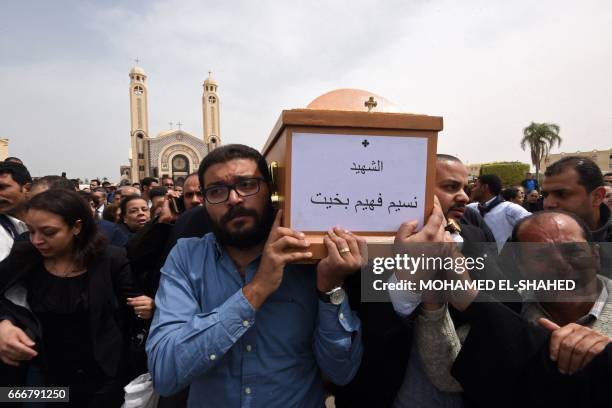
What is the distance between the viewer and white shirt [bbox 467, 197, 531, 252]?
392 centimetres

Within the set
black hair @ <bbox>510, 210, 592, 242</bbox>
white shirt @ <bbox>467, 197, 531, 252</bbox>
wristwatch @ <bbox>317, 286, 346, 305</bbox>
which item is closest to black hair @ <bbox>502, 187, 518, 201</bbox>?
white shirt @ <bbox>467, 197, 531, 252</bbox>

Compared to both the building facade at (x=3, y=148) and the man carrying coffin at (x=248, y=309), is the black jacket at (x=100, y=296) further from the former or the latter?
the building facade at (x=3, y=148)

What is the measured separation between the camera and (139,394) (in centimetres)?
195

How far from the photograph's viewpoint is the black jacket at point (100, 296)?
1.87 meters

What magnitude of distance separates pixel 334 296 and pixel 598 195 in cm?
251

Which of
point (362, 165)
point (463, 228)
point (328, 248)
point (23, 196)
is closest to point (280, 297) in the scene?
point (328, 248)

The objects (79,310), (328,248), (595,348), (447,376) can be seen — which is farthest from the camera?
(79,310)

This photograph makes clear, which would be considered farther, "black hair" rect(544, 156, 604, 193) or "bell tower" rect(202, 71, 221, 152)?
"bell tower" rect(202, 71, 221, 152)

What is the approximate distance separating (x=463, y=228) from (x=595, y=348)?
1.42m

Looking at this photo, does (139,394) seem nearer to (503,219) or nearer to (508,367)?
(508,367)

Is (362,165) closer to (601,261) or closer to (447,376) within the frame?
(447,376)

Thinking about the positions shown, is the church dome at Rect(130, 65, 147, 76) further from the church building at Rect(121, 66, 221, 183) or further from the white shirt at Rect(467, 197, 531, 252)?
the white shirt at Rect(467, 197, 531, 252)

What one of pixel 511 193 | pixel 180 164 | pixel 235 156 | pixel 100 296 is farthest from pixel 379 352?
pixel 180 164

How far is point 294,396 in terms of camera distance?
4.41 ft
